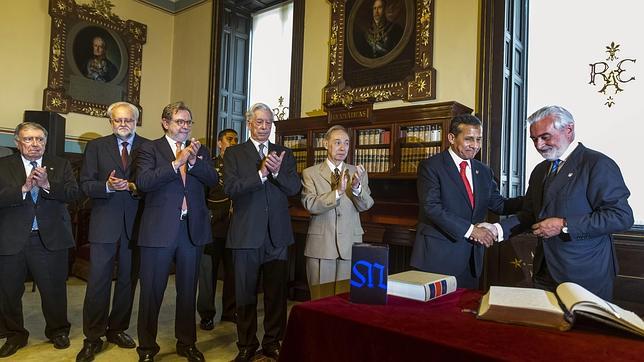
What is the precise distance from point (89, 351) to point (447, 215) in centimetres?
242

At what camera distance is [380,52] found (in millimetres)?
5066

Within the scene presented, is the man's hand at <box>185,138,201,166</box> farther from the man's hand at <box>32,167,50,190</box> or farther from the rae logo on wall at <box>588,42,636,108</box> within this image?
the rae logo on wall at <box>588,42,636,108</box>

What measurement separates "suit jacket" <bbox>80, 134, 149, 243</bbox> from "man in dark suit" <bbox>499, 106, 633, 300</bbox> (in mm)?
2452

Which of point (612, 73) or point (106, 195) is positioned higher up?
point (612, 73)

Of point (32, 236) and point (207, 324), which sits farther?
point (207, 324)

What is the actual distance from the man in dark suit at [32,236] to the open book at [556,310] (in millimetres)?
2888

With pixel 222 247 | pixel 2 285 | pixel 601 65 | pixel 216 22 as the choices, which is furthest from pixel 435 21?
pixel 2 285

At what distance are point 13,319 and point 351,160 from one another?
3270 mm

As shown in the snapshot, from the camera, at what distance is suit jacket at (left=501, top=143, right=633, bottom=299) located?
6.03 feet

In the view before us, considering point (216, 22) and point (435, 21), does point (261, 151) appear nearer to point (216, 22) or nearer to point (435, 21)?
point (435, 21)

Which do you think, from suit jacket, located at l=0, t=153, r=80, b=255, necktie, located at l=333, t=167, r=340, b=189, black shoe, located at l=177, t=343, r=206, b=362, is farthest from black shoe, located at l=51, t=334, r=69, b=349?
necktie, located at l=333, t=167, r=340, b=189

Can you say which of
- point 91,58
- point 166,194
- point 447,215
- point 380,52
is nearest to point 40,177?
point 166,194

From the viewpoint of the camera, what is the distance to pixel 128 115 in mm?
3062

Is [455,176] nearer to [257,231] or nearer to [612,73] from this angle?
[257,231]
